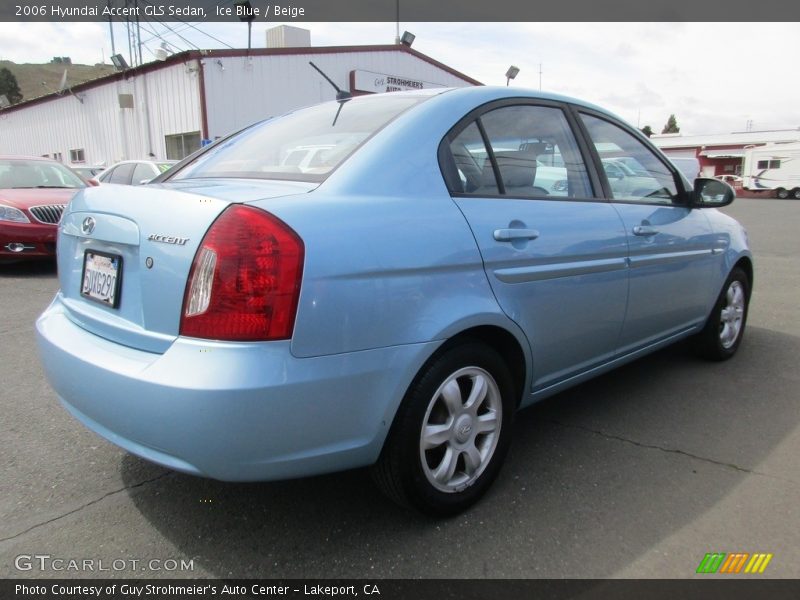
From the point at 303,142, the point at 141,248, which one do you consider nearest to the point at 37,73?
the point at 303,142

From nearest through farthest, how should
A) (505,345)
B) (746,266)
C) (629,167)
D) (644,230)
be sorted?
(505,345) < (644,230) < (629,167) < (746,266)

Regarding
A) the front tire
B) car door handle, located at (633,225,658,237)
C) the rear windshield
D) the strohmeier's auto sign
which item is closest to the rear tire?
car door handle, located at (633,225,658,237)

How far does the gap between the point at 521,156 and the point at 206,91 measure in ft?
54.0

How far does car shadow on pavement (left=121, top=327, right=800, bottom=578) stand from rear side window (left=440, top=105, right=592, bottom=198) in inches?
48.2

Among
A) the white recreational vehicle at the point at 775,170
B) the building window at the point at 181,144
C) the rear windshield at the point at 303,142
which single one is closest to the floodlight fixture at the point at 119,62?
the building window at the point at 181,144

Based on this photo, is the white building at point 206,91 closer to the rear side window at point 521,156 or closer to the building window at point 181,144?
the building window at point 181,144

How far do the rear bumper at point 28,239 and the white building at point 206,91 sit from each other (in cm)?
1075

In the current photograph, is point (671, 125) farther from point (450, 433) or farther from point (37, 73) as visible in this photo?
point (37, 73)

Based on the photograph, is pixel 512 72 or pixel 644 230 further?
pixel 512 72

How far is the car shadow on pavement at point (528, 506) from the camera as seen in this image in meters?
2.08

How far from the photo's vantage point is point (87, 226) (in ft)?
7.22

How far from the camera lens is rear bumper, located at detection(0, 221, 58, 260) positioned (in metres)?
7.20

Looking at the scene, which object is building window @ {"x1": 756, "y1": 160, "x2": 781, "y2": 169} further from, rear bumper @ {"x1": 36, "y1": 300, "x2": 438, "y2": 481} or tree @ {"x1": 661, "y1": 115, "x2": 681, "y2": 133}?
tree @ {"x1": 661, "y1": 115, "x2": 681, "y2": 133}

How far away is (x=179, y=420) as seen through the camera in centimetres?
173
